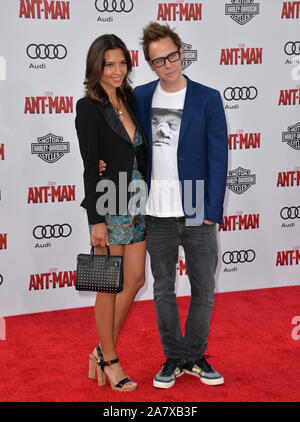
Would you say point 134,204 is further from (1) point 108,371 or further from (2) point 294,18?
(2) point 294,18

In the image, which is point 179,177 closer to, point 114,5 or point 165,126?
point 165,126

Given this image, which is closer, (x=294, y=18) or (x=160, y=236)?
(x=160, y=236)

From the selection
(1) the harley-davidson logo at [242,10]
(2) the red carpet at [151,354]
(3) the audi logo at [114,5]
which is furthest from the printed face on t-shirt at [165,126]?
(1) the harley-davidson logo at [242,10]

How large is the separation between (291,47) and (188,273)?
259 centimetres

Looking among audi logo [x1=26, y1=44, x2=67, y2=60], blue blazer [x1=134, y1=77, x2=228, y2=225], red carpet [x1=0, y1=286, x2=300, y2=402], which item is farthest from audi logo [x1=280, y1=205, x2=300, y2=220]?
audi logo [x1=26, y1=44, x2=67, y2=60]

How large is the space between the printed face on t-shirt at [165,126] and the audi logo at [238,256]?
217cm

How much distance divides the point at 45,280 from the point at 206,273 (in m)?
1.89

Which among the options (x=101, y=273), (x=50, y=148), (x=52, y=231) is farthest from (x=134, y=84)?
(x=101, y=273)

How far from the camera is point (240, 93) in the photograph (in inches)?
185

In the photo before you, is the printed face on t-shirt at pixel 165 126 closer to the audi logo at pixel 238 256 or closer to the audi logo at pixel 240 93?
the audi logo at pixel 240 93

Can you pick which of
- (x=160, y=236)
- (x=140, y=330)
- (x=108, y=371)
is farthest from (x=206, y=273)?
(x=140, y=330)

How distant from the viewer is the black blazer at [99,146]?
2848 mm

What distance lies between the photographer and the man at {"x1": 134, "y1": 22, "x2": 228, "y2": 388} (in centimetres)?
292

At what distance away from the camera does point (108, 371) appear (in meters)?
3.15
